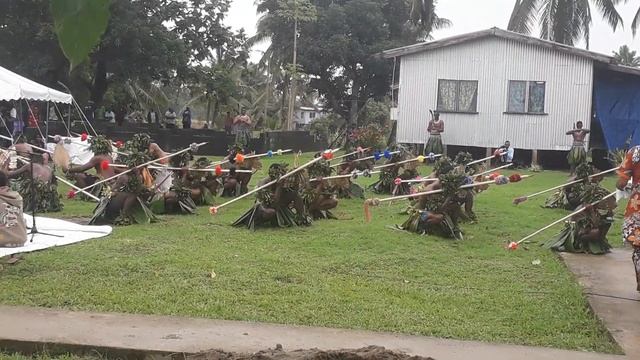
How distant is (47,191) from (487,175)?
24.4 ft

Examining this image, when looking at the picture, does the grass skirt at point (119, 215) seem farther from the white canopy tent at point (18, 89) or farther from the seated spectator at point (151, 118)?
the seated spectator at point (151, 118)

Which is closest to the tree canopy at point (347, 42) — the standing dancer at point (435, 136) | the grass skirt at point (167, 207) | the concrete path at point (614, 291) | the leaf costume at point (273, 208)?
the standing dancer at point (435, 136)

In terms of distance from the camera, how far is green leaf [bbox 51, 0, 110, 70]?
1.00 m

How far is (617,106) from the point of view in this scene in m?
21.3

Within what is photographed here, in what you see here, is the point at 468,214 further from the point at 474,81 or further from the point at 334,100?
the point at 334,100

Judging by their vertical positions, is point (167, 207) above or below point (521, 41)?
below

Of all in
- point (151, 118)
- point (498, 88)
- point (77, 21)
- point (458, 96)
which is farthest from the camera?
point (151, 118)

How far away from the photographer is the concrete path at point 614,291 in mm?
5427

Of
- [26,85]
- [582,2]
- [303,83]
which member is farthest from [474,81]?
[303,83]

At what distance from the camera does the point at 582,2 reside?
27.1 meters

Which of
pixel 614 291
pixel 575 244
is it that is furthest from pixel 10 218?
pixel 575 244

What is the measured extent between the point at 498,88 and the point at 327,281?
16.2 meters

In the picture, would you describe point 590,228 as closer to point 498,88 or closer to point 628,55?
point 498,88

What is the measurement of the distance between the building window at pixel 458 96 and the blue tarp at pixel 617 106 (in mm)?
3557
